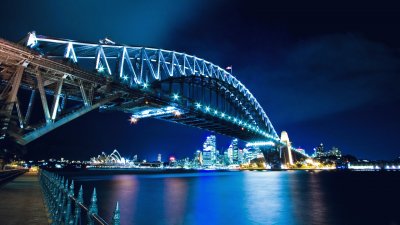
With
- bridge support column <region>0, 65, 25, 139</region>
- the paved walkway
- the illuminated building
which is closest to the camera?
the paved walkway

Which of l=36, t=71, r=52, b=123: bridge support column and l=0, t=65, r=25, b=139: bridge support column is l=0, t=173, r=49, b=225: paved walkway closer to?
l=0, t=65, r=25, b=139: bridge support column

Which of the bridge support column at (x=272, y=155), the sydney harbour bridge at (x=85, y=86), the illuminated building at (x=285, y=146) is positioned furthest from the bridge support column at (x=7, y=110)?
the illuminated building at (x=285, y=146)

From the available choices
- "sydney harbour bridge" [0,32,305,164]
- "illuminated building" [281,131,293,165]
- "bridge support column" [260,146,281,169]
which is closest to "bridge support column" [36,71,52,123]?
"sydney harbour bridge" [0,32,305,164]

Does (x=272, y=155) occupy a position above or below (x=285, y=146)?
below

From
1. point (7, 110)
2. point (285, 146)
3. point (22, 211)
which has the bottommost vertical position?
point (22, 211)

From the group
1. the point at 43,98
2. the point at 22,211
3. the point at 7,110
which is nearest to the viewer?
the point at 22,211

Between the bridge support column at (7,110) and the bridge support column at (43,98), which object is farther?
the bridge support column at (43,98)

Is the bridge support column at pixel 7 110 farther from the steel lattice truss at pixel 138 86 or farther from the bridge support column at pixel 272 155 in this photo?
the bridge support column at pixel 272 155

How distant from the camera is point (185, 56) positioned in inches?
2436

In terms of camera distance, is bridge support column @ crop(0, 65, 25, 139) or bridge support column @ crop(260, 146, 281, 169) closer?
bridge support column @ crop(0, 65, 25, 139)

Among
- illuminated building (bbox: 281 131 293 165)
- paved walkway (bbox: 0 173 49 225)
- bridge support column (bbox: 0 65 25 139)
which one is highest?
illuminated building (bbox: 281 131 293 165)

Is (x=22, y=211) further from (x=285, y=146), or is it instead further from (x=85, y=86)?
(x=285, y=146)

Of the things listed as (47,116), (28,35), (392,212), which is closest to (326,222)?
(392,212)

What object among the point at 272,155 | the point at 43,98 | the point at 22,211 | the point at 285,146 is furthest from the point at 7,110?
the point at 285,146
